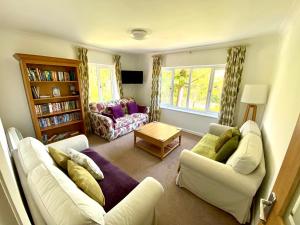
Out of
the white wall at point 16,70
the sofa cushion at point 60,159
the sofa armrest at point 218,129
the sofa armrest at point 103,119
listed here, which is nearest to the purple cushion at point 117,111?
the sofa armrest at point 103,119

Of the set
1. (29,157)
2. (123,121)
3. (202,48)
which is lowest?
(123,121)

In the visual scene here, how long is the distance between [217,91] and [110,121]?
2.80 m

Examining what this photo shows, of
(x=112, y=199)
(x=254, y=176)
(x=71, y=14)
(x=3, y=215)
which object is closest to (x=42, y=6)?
(x=71, y=14)

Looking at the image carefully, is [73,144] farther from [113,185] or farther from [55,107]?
[55,107]

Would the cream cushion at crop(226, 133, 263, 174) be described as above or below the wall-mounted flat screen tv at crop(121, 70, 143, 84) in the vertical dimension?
below

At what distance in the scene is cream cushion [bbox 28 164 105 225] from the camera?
0.70 meters

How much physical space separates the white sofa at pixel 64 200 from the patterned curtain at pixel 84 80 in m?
2.37

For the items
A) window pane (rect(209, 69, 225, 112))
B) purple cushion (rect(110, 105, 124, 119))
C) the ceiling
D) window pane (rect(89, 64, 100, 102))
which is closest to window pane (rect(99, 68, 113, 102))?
window pane (rect(89, 64, 100, 102))

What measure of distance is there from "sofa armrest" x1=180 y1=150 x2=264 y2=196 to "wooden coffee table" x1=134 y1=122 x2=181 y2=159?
84 cm

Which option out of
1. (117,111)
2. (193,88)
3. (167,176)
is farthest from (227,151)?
(117,111)

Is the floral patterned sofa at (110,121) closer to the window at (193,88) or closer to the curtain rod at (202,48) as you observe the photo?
the window at (193,88)

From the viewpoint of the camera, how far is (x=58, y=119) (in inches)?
117

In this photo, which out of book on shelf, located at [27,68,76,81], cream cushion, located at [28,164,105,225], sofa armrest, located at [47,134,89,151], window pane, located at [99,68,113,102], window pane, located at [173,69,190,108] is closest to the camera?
cream cushion, located at [28,164,105,225]

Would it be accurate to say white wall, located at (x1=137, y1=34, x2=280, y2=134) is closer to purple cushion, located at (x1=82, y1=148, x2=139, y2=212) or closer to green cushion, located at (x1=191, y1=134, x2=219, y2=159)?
green cushion, located at (x1=191, y1=134, x2=219, y2=159)
